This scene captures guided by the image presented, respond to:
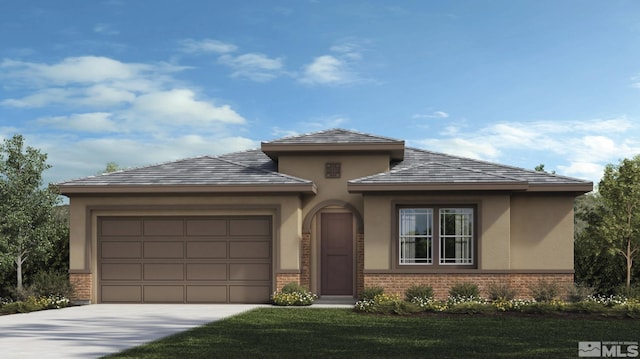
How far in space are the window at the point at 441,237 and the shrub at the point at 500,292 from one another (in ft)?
3.17

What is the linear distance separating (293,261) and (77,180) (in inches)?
265

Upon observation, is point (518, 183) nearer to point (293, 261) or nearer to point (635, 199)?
point (635, 199)

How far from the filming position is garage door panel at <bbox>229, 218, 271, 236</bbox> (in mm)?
20859

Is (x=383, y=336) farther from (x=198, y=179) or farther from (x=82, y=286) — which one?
(x=82, y=286)

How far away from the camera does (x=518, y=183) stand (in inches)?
786

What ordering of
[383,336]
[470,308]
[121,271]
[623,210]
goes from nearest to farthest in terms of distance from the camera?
[383,336] → [470,308] → [121,271] → [623,210]

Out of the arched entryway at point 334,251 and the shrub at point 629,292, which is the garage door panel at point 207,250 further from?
the shrub at point 629,292

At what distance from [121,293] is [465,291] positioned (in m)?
9.75

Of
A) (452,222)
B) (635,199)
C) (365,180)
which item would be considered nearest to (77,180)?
(365,180)

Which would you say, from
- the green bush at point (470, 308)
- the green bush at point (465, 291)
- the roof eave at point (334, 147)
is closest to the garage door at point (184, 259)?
the roof eave at point (334, 147)

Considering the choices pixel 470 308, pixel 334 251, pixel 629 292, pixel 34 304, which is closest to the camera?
pixel 470 308

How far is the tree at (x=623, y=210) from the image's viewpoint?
22.1 metres

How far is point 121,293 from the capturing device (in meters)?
21.2

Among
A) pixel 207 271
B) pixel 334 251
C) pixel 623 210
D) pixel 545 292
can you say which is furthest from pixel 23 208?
pixel 623 210
